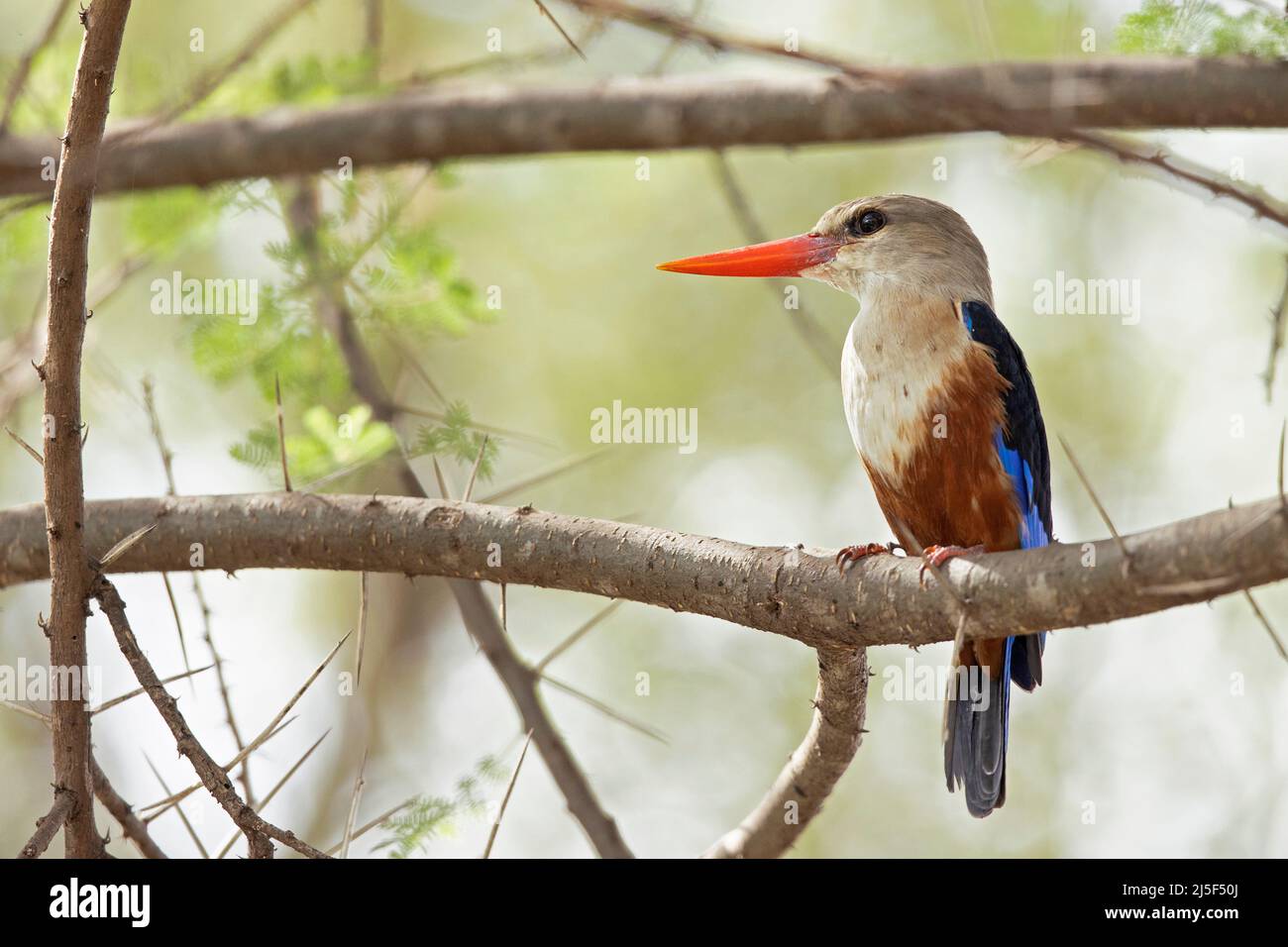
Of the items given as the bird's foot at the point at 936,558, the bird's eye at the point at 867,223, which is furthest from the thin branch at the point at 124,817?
the bird's eye at the point at 867,223

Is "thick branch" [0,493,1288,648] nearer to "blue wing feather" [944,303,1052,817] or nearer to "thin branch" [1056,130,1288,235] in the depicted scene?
"thin branch" [1056,130,1288,235]

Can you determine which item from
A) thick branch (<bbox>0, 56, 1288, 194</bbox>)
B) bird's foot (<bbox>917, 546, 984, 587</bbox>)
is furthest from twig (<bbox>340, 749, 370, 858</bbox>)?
thick branch (<bbox>0, 56, 1288, 194</bbox>)

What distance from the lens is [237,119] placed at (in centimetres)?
439

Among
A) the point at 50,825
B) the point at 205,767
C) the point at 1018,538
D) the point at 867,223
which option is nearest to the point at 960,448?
the point at 1018,538

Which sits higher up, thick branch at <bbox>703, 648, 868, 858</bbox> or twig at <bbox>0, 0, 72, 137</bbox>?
twig at <bbox>0, 0, 72, 137</bbox>

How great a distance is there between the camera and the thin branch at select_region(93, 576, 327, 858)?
209 cm

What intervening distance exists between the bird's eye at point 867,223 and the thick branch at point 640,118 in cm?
39

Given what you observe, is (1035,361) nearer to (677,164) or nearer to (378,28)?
(677,164)

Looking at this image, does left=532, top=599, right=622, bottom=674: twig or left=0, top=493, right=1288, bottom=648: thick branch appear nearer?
left=0, top=493, right=1288, bottom=648: thick branch

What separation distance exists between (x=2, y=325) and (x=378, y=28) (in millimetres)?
3577

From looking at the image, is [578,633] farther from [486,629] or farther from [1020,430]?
[1020,430]

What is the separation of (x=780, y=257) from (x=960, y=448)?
1082 millimetres

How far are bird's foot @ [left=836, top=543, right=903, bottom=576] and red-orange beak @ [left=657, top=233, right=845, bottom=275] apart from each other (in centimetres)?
122

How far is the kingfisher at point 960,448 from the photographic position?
136 inches
